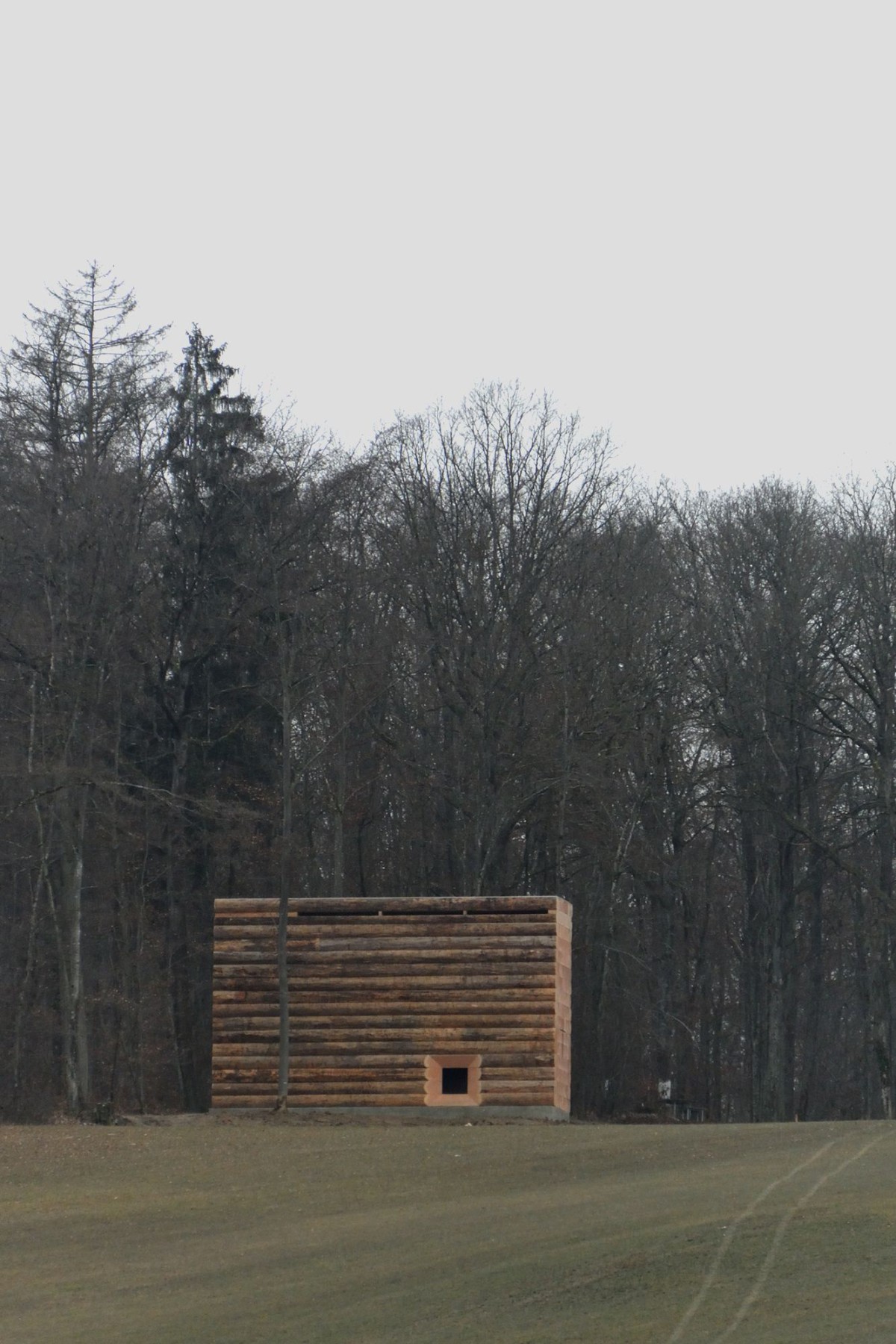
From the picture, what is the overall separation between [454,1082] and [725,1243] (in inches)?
507

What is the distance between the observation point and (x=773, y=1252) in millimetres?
13945

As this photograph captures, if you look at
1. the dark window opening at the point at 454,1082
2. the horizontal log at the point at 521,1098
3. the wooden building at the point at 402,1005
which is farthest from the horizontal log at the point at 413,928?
the horizontal log at the point at 521,1098

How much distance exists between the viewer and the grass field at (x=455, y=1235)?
12.9 metres

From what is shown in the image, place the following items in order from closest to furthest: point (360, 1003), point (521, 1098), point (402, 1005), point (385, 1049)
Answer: point (521, 1098) < point (385, 1049) < point (402, 1005) < point (360, 1003)

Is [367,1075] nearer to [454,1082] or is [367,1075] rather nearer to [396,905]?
[454,1082]

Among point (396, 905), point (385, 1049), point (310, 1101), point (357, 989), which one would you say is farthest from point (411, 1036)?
point (396, 905)

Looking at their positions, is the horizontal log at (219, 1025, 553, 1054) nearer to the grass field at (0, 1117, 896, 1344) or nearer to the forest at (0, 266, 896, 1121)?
the grass field at (0, 1117, 896, 1344)

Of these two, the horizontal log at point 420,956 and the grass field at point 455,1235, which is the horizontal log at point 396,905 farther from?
the grass field at point 455,1235

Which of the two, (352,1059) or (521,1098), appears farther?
(352,1059)

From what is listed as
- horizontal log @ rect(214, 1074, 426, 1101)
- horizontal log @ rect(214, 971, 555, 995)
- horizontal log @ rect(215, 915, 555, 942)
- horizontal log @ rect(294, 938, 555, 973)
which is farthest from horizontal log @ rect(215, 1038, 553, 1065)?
horizontal log @ rect(215, 915, 555, 942)

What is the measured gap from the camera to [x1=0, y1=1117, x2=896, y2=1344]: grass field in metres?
12.9

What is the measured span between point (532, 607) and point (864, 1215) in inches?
1037

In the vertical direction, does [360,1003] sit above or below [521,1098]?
above

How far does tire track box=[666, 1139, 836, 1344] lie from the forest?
18571mm
